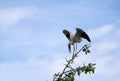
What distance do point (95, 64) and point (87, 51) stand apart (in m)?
0.78

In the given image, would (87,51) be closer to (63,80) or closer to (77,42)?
(63,80)

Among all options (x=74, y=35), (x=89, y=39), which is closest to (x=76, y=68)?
(x=89, y=39)

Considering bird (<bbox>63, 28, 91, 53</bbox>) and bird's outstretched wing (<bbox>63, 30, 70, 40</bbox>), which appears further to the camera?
bird's outstretched wing (<bbox>63, 30, 70, 40</bbox>)

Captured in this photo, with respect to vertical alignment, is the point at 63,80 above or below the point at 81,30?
below

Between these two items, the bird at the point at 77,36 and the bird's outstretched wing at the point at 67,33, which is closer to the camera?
the bird at the point at 77,36

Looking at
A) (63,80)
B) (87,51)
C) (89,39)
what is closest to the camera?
(63,80)

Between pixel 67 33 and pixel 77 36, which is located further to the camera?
pixel 67 33

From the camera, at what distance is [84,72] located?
10219 millimetres

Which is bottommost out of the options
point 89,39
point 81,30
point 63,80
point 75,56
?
point 63,80

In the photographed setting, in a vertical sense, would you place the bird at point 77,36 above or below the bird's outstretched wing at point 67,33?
below

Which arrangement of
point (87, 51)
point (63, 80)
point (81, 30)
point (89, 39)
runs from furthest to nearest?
point (81, 30), point (89, 39), point (87, 51), point (63, 80)

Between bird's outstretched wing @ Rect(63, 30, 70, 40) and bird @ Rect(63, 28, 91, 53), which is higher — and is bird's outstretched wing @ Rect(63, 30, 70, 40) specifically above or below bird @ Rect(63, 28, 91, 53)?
above

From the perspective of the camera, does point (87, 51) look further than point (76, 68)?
Yes

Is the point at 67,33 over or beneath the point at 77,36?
over
